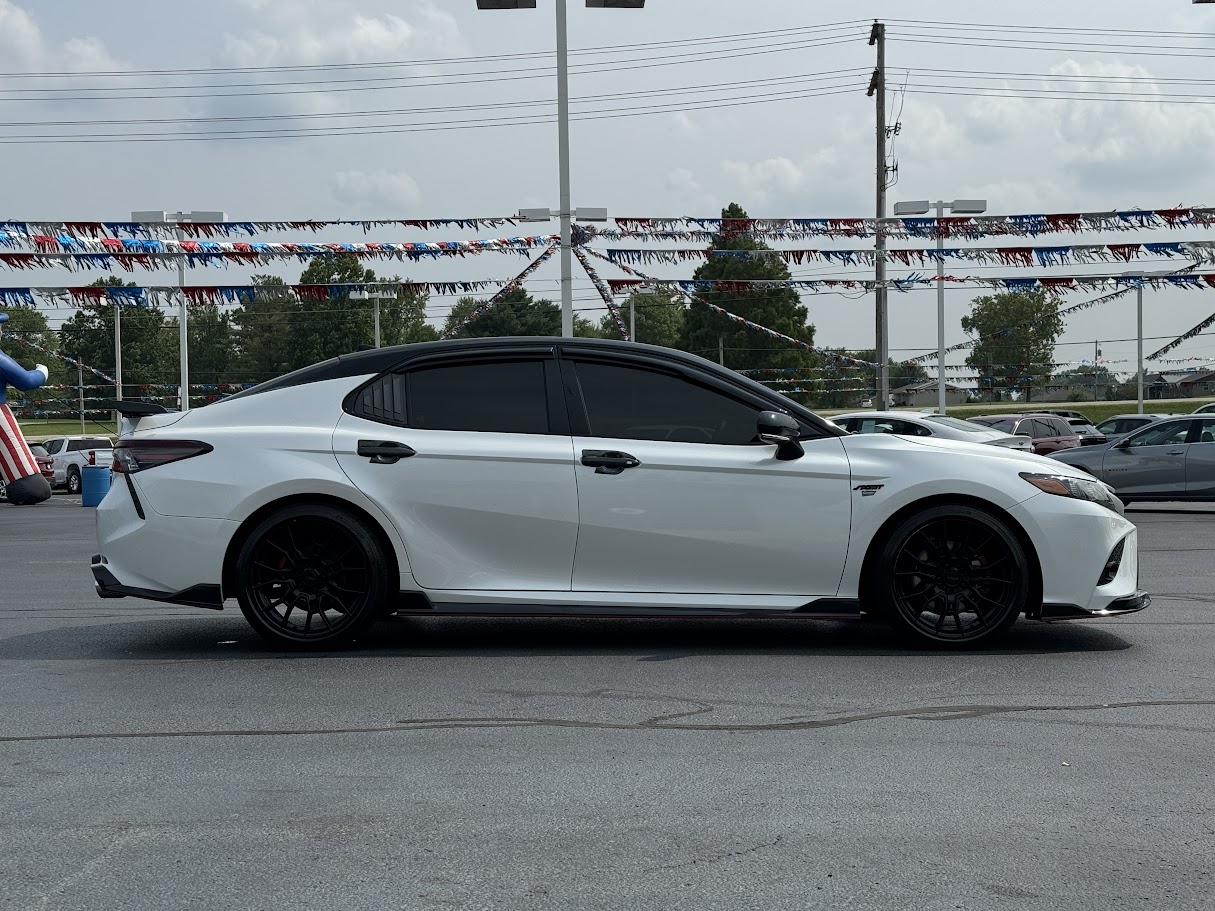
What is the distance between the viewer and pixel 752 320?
72.6 meters

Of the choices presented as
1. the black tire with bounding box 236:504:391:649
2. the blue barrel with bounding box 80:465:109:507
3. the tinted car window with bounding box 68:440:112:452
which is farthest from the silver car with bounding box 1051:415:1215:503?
the tinted car window with bounding box 68:440:112:452

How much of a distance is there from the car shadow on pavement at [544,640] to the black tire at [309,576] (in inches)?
5.6

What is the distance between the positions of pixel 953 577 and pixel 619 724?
7.80 feet

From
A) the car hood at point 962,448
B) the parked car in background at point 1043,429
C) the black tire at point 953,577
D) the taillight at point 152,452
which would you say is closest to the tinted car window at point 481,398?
the taillight at point 152,452

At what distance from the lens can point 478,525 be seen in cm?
697

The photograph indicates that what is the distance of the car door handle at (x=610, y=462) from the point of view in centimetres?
694

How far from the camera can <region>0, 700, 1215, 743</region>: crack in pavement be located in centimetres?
533

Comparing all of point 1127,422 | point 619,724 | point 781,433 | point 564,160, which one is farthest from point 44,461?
point 619,724

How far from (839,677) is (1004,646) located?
131 cm

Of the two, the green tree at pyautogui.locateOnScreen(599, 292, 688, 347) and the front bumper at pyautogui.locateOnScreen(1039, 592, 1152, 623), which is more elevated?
the green tree at pyautogui.locateOnScreen(599, 292, 688, 347)

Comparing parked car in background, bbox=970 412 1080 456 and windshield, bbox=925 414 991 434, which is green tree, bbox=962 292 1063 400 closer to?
parked car in background, bbox=970 412 1080 456

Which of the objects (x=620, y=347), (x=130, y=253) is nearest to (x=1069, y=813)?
(x=620, y=347)

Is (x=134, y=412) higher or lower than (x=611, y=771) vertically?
higher

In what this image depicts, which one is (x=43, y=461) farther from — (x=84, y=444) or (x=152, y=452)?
(x=152, y=452)
